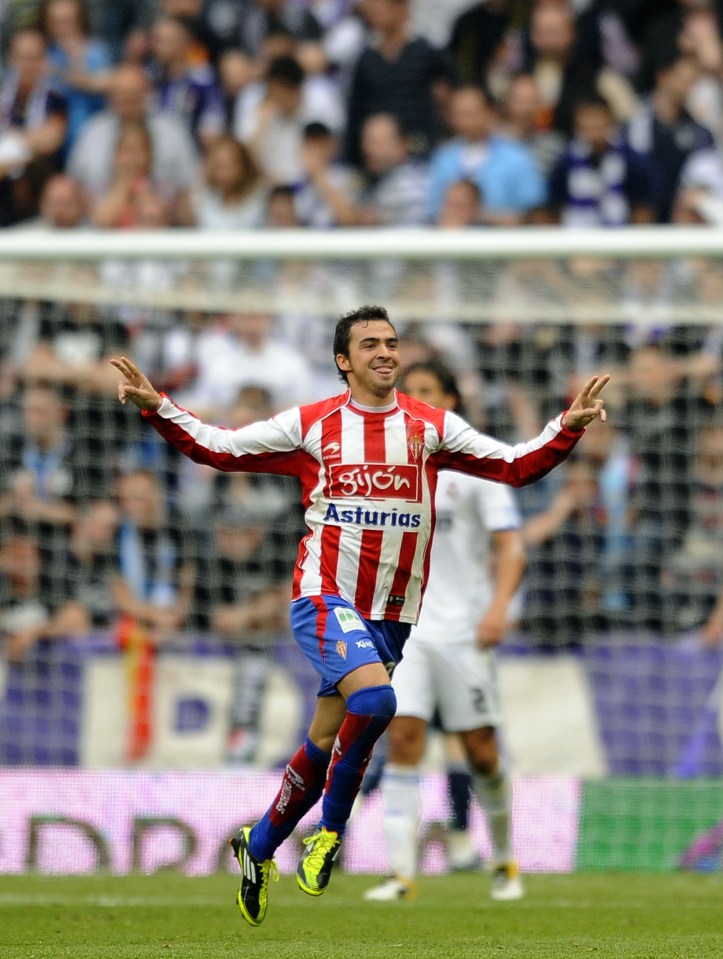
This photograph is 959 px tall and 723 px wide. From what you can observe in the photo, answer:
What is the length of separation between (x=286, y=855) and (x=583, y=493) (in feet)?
10.8

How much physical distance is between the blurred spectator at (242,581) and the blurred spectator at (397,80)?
4.06m

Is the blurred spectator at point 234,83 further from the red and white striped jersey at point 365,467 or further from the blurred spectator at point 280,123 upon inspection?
the red and white striped jersey at point 365,467

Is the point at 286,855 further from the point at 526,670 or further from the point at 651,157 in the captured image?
the point at 651,157

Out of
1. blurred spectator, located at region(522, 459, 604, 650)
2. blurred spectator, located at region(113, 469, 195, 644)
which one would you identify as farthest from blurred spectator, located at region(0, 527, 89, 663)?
blurred spectator, located at region(522, 459, 604, 650)

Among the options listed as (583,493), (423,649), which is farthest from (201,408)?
(423,649)

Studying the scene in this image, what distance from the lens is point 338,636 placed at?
6.38 m

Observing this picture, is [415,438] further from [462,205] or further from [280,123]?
[280,123]

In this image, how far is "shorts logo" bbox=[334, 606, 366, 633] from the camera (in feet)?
21.0

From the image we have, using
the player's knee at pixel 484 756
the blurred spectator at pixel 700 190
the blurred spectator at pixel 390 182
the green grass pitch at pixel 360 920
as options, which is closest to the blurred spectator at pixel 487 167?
the blurred spectator at pixel 390 182

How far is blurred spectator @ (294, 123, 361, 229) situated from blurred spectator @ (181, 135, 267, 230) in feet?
1.20

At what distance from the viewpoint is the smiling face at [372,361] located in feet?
21.7

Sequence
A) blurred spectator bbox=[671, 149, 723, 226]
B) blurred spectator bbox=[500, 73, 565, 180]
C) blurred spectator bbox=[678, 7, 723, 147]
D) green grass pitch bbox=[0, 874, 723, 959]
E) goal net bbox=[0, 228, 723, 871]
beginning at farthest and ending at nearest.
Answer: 1. blurred spectator bbox=[678, 7, 723, 147]
2. blurred spectator bbox=[500, 73, 565, 180]
3. blurred spectator bbox=[671, 149, 723, 226]
4. goal net bbox=[0, 228, 723, 871]
5. green grass pitch bbox=[0, 874, 723, 959]

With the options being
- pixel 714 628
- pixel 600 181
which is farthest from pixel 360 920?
pixel 600 181

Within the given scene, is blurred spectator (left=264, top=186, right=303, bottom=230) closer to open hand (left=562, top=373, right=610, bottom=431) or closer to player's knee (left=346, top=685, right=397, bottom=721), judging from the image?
open hand (left=562, top=373, right=610, bottom=431)
